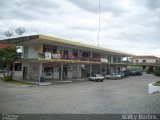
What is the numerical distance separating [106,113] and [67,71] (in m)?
25.9

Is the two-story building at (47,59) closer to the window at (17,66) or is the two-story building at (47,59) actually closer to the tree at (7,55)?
the window at (17,66)

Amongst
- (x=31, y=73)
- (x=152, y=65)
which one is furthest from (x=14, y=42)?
(x=152, y=65)

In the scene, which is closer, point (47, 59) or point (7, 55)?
point (47, 59)

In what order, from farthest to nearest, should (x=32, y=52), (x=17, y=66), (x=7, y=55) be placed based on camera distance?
1. (x=17, y=66)
2. (x=32, y=52)
3. (x=7, y=55)

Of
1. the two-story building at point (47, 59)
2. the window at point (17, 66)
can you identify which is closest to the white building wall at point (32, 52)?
the two-story building at point (47, 59)

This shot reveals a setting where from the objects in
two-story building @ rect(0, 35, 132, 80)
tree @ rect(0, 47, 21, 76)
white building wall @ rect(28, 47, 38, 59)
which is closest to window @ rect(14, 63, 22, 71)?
two-story building @ rect(0, 35, 132, 80)

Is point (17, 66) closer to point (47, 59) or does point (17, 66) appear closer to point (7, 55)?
point (7, 55)

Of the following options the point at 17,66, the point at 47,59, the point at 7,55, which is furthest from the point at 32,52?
the point at 47,59

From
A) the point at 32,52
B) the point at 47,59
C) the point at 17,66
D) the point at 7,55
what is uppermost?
the point at 32,52

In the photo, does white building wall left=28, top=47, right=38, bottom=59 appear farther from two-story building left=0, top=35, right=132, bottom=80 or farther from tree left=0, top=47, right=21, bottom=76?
tree left=0, top=47, right=21, bottom=76

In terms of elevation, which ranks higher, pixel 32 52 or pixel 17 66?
pixel 32 52

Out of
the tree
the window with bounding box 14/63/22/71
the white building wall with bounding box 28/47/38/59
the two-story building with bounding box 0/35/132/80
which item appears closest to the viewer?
the tree

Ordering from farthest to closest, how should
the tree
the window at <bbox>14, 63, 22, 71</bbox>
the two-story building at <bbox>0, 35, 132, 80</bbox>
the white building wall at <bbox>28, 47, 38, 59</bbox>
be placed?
the window at <bbox>14, 63, 22, 71</bbox>, the white building wall at <bbox>28, 47, 38, 59</bbox>, the two-story building at <bbox>0, 35, 132, 80</bbox>, the tree

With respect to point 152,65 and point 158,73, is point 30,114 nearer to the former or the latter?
point 158,73
